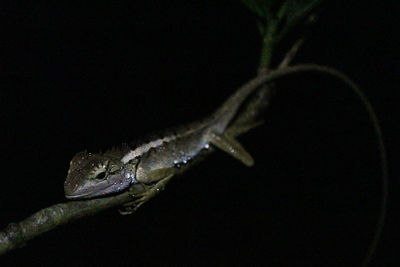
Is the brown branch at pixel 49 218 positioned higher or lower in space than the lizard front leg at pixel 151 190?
higher

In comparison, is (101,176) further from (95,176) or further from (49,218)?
(49,218)

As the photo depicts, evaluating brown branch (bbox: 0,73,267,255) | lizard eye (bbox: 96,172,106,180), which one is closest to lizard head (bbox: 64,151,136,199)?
lizard eye (bbox: 96,172,106,180)

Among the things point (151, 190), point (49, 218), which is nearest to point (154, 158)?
point (151, 190)

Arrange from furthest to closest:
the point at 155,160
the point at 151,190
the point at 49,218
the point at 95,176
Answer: the point at 155,160
the point at 151,190
the point at 95,176
the point at 49,218

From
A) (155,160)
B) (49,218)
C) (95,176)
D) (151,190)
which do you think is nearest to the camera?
(49,218)

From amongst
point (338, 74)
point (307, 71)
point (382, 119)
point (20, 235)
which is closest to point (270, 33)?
point (307, 71)

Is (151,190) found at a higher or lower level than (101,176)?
lower

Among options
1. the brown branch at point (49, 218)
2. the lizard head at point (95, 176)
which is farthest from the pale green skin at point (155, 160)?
the brown branch at point (49, 218)

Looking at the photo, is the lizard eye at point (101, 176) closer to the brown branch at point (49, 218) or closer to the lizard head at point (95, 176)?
the lizard head at point (95, 176)
